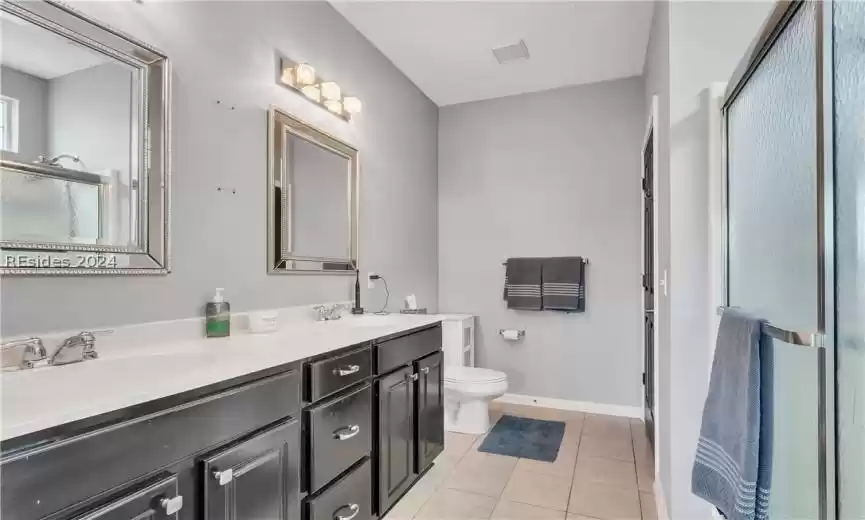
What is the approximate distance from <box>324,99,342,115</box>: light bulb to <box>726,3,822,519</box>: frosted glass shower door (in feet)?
5.91

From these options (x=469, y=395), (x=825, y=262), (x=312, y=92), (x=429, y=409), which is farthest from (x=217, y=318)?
(x=825, y=262)

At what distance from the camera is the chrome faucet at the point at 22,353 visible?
1.11 metres

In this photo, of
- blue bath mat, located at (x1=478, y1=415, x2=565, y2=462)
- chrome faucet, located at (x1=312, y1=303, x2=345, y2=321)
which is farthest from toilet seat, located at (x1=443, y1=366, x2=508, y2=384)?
chrome faucet, located at (x1=312, y1=303, x2=345, y2=321)

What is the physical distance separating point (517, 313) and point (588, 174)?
1211 millimetres

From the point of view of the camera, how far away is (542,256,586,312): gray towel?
333 centimetres

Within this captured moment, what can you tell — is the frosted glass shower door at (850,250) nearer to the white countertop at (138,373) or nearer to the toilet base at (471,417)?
the white countertop at (138,373)

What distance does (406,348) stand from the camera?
79.7 inches

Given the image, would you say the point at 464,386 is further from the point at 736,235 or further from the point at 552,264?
the point at 736,235

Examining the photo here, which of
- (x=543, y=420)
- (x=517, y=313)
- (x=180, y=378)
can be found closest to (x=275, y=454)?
(x=180, y=378)

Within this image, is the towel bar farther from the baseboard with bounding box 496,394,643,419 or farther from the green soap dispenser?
the baseboard with bounding box 496,394,643,419

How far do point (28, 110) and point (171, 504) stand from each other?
3.57ft

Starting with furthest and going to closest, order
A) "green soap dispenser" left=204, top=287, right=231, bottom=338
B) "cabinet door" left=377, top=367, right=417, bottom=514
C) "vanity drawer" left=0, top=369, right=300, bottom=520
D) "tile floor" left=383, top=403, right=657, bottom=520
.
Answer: "tile floor" left=383, top=403, right=657, bottom=520 < "cabinet door" left=377, top=367, right=417, bottom=514 < "green soap dispenser" left=204, top=287, right=231, bottom=338 < "vanity drawer" left=0, top=369, right=300, bottom=520

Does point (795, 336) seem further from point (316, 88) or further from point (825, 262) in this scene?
point (316, 88)

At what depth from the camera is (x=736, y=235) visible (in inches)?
60.5
